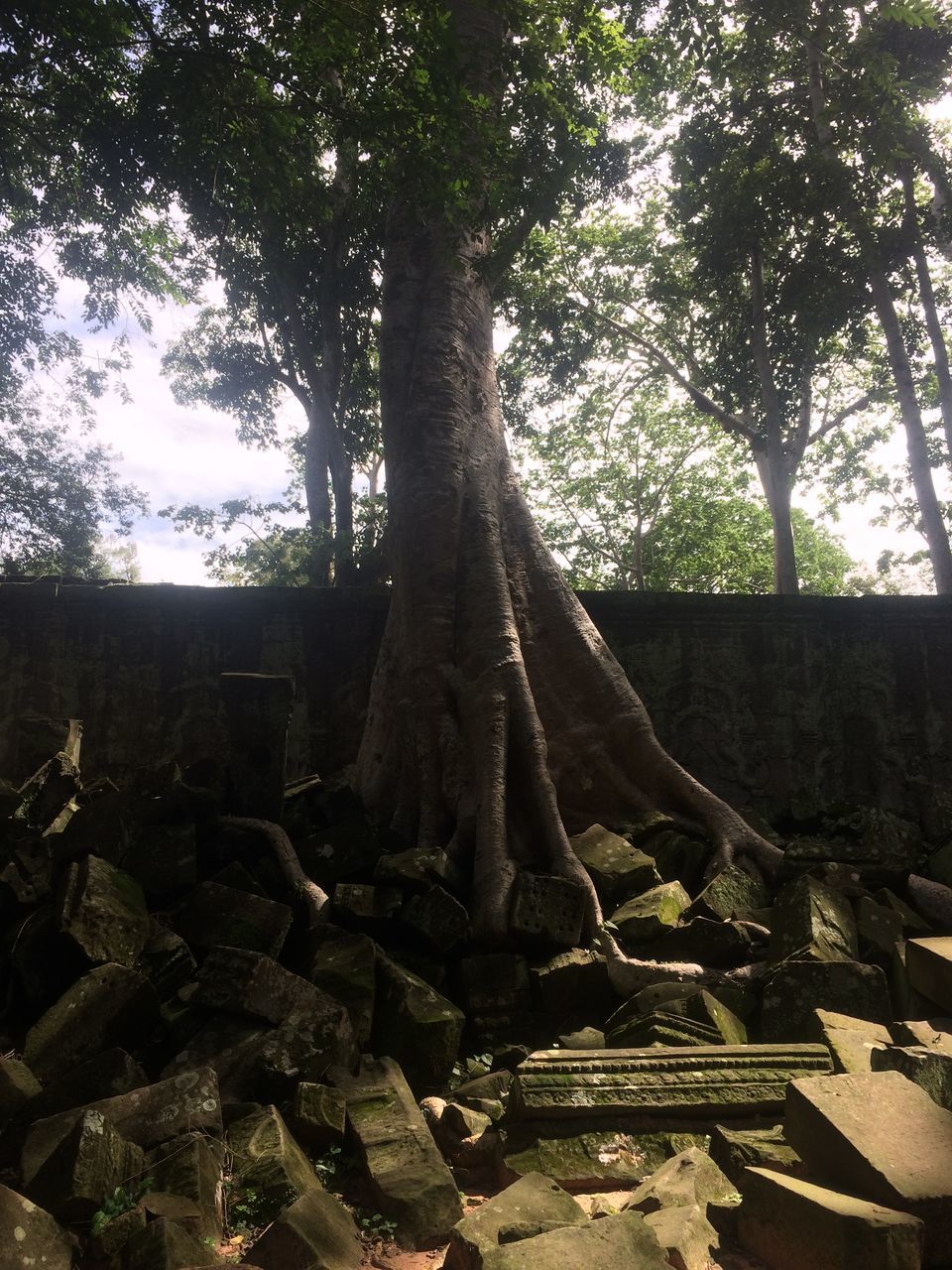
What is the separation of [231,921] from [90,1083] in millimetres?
840

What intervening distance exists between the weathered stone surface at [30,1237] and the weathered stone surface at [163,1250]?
14 cm

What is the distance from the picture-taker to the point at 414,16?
14.3ft

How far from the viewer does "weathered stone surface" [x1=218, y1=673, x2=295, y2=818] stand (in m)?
4.11

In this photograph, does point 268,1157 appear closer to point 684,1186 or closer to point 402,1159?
point 402,1159

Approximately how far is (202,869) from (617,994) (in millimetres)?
1948

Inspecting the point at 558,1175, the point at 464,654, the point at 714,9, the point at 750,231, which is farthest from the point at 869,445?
the point at 558,1175

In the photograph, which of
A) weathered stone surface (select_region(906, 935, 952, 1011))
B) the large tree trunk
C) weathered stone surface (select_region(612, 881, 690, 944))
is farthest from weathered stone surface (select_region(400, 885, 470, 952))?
weathered stone surface (select_region(906, 935, 952, 1011))

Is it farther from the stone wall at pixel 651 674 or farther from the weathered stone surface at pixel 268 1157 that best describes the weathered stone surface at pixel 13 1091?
the stone wall at pixel 651 674

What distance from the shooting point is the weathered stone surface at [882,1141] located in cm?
166

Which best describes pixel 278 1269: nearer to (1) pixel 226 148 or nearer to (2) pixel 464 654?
(2) pixel 464 654

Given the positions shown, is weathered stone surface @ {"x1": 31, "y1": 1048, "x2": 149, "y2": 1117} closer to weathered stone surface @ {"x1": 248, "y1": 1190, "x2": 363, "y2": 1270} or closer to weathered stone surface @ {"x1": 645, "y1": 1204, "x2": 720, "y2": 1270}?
weathered stone surface @ {"x1": 248, "y1": 1190, "x2": 363, "y2": 1270}

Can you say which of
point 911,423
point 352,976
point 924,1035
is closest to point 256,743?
point 352,976

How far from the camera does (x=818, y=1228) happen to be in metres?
1.67

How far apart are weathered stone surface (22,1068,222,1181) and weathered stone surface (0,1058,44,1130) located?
211 mm
